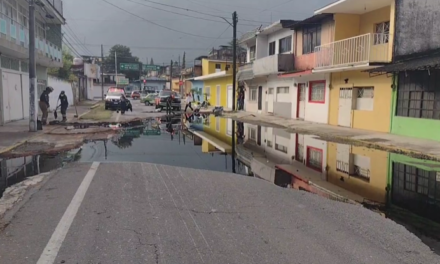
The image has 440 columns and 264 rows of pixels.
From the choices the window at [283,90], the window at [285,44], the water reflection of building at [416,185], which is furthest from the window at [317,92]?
the water reflection of building at [416,185]

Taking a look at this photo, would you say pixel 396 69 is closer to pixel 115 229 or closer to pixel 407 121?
pixel 407 121

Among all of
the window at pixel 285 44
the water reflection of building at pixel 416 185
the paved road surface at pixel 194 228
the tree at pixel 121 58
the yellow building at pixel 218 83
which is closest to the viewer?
the paved road surface at pixel 194 228

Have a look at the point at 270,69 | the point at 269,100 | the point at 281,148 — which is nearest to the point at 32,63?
the point at 281,148

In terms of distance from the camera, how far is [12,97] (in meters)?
20.3

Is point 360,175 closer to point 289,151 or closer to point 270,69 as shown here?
point 289,151

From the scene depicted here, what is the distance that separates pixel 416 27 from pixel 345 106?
5697mm

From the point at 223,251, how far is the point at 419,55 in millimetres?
15525

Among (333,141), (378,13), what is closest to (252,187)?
(333,141)

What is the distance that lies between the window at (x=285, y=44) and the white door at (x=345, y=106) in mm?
8139

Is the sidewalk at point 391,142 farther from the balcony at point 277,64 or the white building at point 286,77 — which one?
the balcony at point 277,64

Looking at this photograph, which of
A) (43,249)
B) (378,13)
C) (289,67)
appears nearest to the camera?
(43,249)

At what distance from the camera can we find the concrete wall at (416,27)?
608 inches

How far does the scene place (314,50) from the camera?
77.9 ft

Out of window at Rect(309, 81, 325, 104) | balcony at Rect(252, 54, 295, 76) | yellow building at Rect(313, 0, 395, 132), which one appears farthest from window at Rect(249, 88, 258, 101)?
yellow building at Rect(313, 0, 395, 132)
